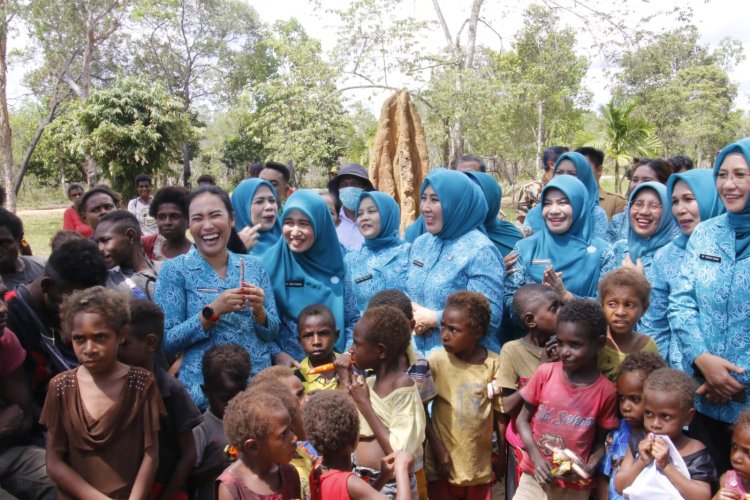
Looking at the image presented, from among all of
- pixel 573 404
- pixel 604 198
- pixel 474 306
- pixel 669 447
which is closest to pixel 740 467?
pixel 669 447

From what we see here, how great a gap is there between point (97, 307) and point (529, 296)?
84.3 inches

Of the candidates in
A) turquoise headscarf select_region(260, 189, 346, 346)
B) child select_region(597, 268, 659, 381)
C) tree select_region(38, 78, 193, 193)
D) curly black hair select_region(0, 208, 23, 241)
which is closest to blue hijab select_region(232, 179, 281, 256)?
turquoise headscarf select_region(260, 189, 346, 346)

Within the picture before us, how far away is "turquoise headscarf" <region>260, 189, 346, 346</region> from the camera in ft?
11.9

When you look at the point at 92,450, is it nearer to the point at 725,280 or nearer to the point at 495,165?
the point at 725,280

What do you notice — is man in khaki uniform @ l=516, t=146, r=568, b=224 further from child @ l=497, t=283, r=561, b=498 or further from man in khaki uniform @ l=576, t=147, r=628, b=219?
child @ l=497, t=283, r=561, b=498

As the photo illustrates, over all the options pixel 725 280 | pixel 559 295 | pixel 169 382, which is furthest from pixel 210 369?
pixel 725 280

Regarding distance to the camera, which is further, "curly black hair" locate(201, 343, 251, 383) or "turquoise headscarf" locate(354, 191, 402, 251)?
"turquoise headscarf" locate(354, 191, 402, 251)

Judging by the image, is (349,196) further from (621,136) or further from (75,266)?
(621,136)

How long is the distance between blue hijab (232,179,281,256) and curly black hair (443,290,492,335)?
5.71 ft

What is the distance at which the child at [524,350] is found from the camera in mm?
3098

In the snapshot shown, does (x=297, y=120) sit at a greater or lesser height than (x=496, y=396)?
greater

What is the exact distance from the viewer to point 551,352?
308 cm

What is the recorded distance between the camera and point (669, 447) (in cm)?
247

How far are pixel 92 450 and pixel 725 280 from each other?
116 inches
